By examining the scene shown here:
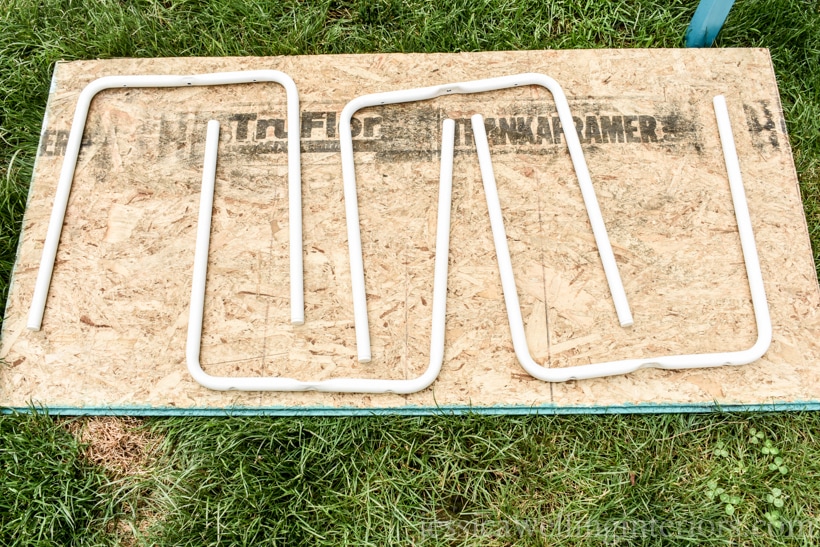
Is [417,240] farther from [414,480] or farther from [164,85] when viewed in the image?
[164,85]

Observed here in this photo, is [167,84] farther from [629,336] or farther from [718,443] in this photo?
[718,443]

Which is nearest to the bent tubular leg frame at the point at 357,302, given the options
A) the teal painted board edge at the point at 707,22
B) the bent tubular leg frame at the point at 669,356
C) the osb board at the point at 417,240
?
the osb board at the point at 417,240

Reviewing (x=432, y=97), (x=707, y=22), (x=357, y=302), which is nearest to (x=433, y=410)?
(x=357, y=302)

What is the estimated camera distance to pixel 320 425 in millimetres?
2154

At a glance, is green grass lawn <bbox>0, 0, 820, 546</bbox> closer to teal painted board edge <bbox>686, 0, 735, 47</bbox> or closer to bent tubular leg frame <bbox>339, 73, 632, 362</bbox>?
A: bent tubular leg frame <bbox>339, 73, 632, 362</bbox>

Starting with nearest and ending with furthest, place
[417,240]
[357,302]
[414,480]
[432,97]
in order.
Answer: [414,480], [357,302], [417,240], [432,97]

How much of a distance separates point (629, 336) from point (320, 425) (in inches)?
48.3

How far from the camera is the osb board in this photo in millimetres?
2199

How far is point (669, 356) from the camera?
2162mm

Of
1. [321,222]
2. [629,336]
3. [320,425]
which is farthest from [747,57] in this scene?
[320,425]

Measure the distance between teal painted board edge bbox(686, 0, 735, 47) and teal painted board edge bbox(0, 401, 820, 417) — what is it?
5.46 ft

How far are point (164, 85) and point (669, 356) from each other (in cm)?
242

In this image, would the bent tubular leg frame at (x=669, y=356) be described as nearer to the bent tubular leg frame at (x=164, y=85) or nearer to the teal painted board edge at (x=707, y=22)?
the teal painted board edge at (x=707, y=22)

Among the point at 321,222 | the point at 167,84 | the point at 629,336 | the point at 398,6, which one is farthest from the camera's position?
the point at 398,6
